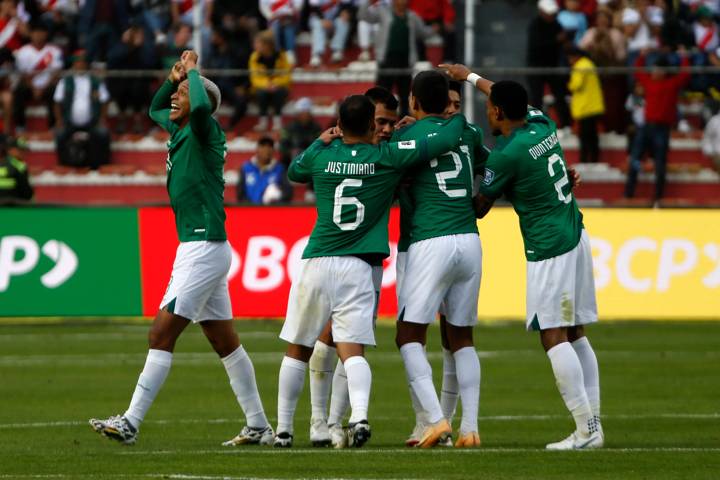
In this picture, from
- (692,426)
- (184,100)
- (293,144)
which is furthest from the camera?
(293,144)

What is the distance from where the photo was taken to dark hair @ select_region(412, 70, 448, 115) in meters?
10.9

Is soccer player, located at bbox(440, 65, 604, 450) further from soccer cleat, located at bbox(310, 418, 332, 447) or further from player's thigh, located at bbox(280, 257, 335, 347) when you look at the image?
soccer cleat, located at bbox(310, 418, 332, 447)

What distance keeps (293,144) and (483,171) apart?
1288cm

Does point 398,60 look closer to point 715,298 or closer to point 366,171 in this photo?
point 715,298

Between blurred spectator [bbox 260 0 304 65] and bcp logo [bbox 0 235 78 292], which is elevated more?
blurred spectator [bbox 260 0 304 65]

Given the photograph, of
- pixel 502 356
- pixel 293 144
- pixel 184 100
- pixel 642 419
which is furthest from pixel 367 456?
pixel 293 144

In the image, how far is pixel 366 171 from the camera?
416 inches

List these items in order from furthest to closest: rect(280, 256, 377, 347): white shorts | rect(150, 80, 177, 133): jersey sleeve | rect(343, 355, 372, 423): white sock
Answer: rect(150, 80, 177, 133): jersey sleeve, rect(280, 256, 377, 347): white shorts, rect(343, 355, 372, 423): white sock

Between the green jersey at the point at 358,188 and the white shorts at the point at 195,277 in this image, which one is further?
the white shorts at the point at 195,277

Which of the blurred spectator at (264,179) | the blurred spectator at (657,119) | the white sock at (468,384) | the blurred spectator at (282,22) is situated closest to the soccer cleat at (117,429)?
the white sock at (468,384)

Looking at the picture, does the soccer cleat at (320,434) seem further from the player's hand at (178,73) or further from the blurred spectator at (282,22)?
the blurred spectator at (282,22)

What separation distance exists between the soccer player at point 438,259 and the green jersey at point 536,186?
0.79 feet

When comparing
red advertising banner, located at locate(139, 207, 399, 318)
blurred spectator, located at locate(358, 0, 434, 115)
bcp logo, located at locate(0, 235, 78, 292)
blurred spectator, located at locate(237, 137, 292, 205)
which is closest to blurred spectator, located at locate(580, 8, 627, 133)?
blurred spectator, located at locate(358, 0, 434, 115)

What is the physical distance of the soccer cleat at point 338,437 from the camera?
1077cm
